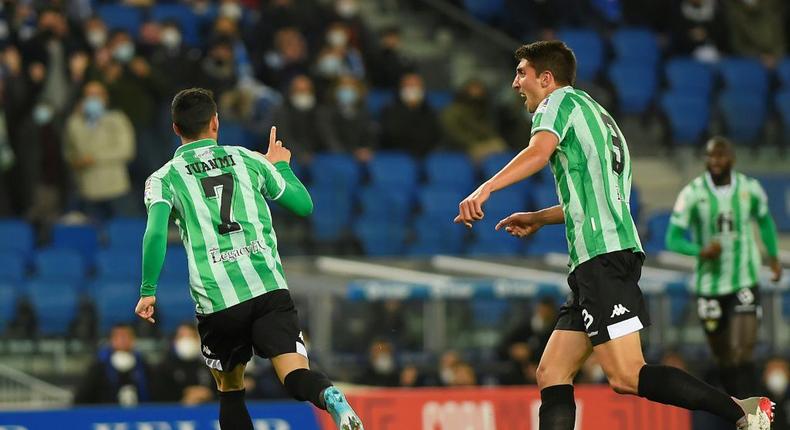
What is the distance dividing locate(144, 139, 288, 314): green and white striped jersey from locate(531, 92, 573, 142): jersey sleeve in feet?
4.59

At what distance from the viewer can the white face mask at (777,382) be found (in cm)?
1306

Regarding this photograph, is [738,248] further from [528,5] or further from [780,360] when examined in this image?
[528,5]

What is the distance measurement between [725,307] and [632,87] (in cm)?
834

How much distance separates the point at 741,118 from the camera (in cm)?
1888

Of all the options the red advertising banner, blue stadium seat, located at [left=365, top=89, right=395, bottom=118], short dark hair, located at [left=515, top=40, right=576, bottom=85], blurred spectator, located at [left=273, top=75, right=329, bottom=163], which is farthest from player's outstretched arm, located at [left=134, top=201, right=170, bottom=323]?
blue stadium seat, located at [left=365, top=89, right=395, bottom=118]

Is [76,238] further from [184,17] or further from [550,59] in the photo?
[550,59]

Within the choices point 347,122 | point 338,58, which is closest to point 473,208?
point 347,122

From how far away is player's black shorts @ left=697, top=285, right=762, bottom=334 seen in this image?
11.1 metres

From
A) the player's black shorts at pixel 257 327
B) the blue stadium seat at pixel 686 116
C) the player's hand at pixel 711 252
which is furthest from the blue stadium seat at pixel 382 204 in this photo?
the player's black shorts at pixel 257 327

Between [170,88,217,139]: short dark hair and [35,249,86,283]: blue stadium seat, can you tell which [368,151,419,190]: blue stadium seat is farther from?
[170,88,217,139]: short dark hair

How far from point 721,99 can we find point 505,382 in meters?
6.73

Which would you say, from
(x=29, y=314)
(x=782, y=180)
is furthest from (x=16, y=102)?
(x=782, y=180)

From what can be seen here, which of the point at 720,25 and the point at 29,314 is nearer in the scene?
the point at 29,314

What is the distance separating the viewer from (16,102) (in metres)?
15.8
